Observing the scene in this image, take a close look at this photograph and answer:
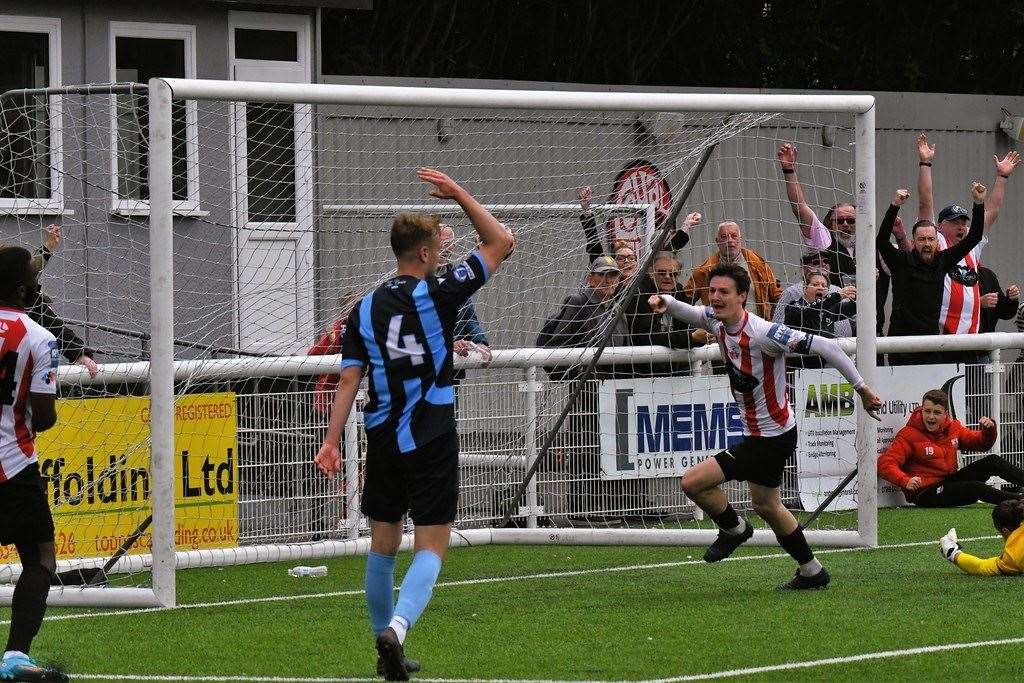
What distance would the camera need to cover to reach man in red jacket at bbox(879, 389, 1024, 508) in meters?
13.8

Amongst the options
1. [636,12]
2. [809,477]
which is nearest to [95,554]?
[809,477]

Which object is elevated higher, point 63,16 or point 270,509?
point 63,16

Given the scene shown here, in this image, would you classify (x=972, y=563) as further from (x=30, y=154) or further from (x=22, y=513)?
(x=30, y=154)

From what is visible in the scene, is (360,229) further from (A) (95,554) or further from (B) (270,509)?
(A) (95,554)

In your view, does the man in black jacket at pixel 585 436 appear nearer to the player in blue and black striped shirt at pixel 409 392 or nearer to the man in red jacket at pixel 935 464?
the man in red jacket at pixel 935 464

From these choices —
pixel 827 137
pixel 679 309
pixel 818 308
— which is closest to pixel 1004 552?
pixel 679 309

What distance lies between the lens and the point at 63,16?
14.7 m

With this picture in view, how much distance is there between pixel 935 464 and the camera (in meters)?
13.9

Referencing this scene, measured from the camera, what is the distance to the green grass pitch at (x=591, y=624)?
793cm

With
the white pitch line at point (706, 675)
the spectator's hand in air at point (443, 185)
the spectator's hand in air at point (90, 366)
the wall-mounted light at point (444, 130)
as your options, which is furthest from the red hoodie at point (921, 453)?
the spectator's hand in air at point (443, 185)

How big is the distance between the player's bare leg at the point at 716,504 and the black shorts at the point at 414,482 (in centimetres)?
299

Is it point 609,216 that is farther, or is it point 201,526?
point 609,216

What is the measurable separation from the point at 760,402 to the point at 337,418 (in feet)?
11.5

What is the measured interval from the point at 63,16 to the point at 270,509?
17.5ft
